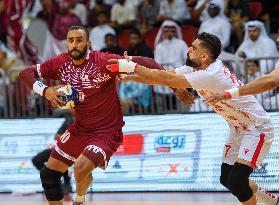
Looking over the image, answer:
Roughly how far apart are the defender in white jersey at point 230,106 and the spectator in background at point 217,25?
6.90 metres

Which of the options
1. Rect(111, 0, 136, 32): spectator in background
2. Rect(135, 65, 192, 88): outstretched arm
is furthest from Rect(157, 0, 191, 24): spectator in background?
Rect(135, 65, 192, 88): outstretched arm

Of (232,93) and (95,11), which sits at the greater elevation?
(95,11)

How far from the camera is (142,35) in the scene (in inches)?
664

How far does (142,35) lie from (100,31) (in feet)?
3.19

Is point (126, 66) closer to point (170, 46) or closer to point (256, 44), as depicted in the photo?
point (256, 44)

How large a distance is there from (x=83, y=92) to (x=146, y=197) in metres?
3.41

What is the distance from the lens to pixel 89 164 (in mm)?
8859

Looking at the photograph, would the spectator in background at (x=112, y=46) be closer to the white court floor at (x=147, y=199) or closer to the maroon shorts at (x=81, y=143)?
the white court floor at (x=147, y=199)

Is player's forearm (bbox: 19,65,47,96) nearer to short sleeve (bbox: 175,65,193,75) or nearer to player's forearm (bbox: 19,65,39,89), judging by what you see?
player's forearm (bbox: 19,65,39,89)

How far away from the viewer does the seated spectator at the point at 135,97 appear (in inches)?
567

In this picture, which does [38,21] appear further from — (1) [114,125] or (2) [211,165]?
(1) [114,125]

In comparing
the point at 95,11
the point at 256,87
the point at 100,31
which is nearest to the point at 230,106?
the point at 256,87

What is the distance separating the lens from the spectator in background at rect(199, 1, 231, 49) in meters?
15.6

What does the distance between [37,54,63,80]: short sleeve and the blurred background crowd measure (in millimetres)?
4100
